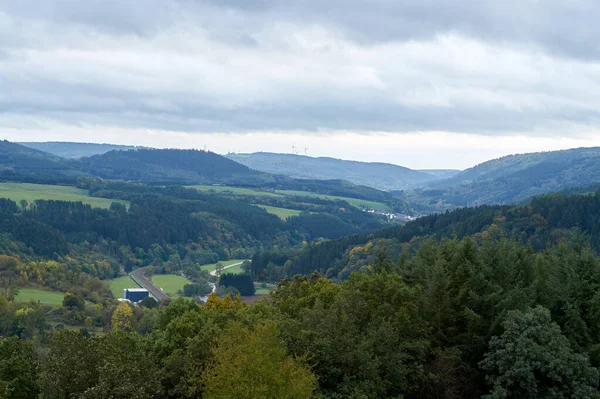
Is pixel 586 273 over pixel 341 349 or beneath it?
over

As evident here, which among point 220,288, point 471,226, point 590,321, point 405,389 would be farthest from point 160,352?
point 471,226

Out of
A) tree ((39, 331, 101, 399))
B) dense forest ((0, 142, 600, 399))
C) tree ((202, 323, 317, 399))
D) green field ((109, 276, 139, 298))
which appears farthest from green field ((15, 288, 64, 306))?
tree ((202, 323, 317, 399))

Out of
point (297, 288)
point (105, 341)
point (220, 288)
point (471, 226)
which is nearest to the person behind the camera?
point (105, 341)

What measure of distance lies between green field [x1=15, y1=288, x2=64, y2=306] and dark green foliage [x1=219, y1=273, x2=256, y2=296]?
1783 inches

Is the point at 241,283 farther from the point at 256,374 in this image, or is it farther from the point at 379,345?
the point at 256,374

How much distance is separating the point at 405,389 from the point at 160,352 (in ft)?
56.6

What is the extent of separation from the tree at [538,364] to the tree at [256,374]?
1641 centimetres

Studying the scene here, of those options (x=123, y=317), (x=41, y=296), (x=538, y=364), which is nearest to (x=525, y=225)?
(x=123, y=317)

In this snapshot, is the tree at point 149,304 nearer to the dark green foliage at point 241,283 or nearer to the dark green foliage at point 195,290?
the dark green foliage at point 195,290

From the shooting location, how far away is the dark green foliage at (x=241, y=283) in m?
176

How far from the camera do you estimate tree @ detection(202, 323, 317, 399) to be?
31.9 meters

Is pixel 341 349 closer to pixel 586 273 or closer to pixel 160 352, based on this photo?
pixel 160 352

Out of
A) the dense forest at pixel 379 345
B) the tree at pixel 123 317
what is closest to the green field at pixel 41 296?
the tree at pixel 123 317

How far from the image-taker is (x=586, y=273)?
53.2 metres
